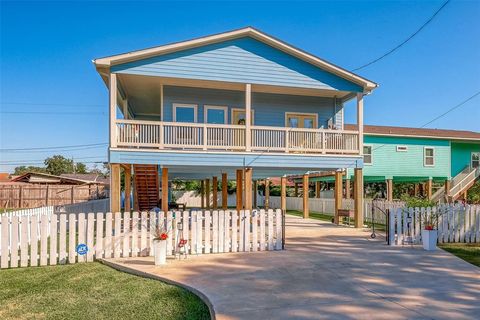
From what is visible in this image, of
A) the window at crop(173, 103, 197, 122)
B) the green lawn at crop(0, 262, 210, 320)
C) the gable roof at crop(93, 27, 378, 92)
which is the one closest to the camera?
the green lawn at crop(0, 262, 210, 320)

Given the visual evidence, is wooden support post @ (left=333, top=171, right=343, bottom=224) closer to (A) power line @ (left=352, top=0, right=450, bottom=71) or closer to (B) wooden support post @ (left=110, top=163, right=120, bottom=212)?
(A) power line @ (left=352, top=0, right=450, bottom=71)

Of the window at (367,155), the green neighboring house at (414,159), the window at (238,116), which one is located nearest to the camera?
the window at (238,116)

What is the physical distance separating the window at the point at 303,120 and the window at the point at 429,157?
1386cm

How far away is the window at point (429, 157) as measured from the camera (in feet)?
85.4

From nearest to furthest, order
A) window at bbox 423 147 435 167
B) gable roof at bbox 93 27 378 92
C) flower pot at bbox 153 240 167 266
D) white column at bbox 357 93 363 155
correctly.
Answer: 1. flower pot at bbox 153 240 167 266
2. gable roof at bbox 93 27 378 92
3. white column at bbox 357 93 363 155
4. window at bbox 423 147 435 167

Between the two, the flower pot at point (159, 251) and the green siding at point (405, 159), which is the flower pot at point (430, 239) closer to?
the flower pot at point (159, 251)

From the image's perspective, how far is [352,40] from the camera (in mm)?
17734

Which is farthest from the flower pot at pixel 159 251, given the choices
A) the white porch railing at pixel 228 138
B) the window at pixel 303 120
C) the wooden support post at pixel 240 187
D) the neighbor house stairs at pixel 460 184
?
the neighbor house stairs at pixel 460 184

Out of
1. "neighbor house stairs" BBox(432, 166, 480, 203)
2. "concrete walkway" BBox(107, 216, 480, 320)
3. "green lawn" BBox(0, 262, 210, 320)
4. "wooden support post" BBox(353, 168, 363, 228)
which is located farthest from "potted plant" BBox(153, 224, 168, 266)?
"neighbor house stairs" BBox(432, 166, 480, 203)

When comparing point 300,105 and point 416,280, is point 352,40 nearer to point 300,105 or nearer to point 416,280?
point 300,105

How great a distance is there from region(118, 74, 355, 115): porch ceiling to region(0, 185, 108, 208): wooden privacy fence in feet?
47.2

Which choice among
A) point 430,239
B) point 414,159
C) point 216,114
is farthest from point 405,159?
point 430,239

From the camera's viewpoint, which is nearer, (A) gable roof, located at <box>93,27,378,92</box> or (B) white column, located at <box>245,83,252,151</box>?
(A) gable roof, located at <box>93,27,378,92</box>

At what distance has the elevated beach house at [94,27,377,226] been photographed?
12.8m
